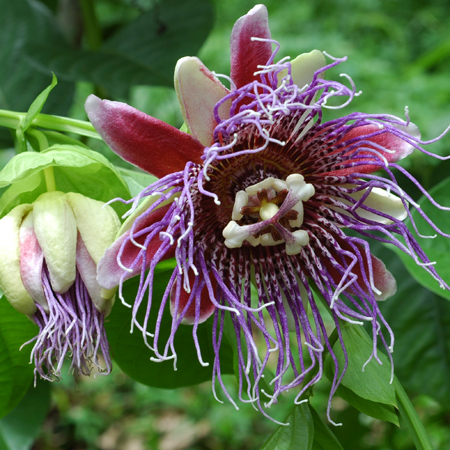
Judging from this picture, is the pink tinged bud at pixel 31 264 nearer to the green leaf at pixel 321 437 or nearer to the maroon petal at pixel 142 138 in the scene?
the maroon petal at pixel 142 138

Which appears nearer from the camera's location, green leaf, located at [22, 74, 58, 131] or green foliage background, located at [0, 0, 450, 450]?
green leaf, located at [22, 74, 58, 131]

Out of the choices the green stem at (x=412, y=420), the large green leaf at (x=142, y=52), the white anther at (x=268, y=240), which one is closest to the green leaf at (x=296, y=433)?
the green stem at (x=412, y=420)

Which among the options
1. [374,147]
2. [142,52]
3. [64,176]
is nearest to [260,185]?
[374,147]

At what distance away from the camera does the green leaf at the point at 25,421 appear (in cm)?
109

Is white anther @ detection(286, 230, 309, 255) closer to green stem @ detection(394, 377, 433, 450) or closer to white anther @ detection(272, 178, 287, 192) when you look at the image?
white anther @ detection(272, 178, 287, 192)

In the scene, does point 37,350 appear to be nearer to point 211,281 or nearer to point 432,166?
point 211,281

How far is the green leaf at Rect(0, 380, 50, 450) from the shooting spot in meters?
1.09

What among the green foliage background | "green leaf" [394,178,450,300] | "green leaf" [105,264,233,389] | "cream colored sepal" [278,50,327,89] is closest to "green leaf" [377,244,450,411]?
the green foliage background

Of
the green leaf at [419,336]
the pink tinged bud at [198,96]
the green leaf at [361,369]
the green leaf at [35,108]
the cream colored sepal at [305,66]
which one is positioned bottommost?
the green leaf at [419,336]

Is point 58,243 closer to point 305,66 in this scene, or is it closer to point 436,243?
point 305,66

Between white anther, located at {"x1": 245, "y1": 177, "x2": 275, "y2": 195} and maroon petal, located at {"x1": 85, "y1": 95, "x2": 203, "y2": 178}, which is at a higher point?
maroon petal, located at {"x1": 85, "y1": 95, "x2": 203, "y2": 178}

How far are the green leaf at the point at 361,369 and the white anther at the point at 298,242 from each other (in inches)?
4.5

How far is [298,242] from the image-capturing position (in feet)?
2.50

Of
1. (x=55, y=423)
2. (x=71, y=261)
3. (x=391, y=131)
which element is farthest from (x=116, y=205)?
(x=55, y=423)
